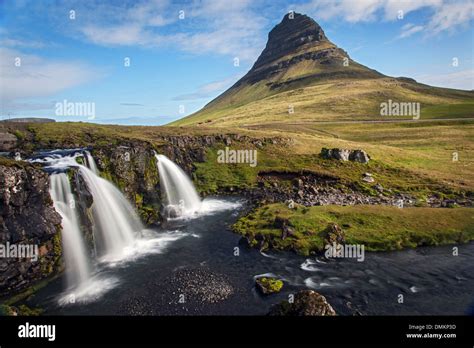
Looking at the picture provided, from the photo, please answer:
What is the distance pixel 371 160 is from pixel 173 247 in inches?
2137

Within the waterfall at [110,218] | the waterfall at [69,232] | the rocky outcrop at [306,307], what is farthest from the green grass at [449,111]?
the waterfall at [69,232]

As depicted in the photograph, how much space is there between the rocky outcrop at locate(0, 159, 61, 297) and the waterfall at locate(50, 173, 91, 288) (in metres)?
1.14

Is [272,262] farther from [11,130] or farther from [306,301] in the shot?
[11,130]

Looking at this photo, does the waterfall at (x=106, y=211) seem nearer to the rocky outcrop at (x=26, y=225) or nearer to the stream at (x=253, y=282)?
the stream at (x=253, y=282)

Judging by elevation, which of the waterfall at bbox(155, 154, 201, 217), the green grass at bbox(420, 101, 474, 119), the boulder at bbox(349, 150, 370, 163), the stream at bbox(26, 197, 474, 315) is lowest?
the stream at bbox(26, 197, 474, 315)

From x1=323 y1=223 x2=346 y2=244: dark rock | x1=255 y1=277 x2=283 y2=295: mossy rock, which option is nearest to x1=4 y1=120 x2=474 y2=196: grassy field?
x1=323 y1=223 x2=346 y2=244: dark rock

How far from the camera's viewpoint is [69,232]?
1401 inches

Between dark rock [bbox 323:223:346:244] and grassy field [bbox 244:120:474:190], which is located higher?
grassy field [bbox 244:120:474:190]

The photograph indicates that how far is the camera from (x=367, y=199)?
54.5 metres

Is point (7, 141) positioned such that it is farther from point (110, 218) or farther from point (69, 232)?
point (69, 232)

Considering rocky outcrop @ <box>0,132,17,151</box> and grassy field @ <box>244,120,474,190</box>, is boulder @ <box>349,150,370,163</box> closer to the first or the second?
grassy field @ <box>244,120,474,190</box>

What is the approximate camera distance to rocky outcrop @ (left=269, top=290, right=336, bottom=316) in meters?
22.6

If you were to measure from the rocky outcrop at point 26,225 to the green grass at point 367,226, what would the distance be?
2188cm
